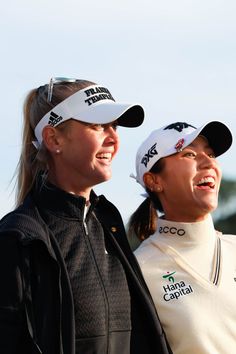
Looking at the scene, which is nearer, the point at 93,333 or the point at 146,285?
the point at 93,333

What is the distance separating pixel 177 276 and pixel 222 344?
1.52 feet

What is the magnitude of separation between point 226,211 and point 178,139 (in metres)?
32.7

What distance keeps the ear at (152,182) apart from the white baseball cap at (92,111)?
687mm

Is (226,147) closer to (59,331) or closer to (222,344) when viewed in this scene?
(222,344)

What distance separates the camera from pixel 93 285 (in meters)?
4.54

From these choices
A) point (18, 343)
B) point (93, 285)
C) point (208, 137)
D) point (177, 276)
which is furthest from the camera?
point (208, 137)

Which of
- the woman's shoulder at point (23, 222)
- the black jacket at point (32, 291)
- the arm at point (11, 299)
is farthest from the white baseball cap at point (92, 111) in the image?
the arm at point (11, 299)

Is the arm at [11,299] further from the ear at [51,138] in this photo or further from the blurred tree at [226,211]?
the blurred tree at [226,211]

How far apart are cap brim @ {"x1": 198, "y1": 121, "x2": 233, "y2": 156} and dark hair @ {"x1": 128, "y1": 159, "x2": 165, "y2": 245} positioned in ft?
1.51

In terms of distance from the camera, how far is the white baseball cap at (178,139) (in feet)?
18.4

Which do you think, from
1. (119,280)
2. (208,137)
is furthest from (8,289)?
(208,137)

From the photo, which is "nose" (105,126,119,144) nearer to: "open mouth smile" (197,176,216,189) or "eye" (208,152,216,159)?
"open mouth smile" (197,176,216,189)

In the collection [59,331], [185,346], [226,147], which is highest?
[226,147]

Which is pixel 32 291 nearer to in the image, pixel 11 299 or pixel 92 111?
pixel 11 299
